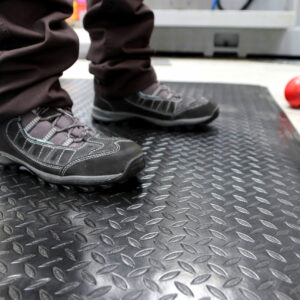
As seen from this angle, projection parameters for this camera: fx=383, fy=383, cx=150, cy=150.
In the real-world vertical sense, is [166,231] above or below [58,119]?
below

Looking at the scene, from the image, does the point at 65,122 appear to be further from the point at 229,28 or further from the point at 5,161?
the point at 229,28

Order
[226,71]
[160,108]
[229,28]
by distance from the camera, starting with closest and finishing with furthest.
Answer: [160,108] < [226,71] < [229,28]

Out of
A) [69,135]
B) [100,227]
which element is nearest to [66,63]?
[69,135]

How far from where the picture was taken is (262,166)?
99 cm

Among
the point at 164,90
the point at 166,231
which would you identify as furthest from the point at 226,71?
the point at 166,231

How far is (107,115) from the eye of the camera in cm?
131

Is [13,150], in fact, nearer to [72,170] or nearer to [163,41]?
[72,170]

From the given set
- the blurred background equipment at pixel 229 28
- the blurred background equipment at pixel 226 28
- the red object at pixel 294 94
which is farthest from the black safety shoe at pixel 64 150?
the blurred background equipment at pixel 229 28

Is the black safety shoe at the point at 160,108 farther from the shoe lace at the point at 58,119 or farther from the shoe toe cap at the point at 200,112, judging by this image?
the shoe lace at the point at 58,119

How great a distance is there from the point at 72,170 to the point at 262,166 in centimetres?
49

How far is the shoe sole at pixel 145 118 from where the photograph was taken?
125cm

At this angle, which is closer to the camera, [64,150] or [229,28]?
[64,150]

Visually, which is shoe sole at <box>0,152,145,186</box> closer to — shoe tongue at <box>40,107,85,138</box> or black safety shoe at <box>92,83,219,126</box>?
shoe tongue at <box>40,107,85,138</box>

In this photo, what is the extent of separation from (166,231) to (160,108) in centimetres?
62
